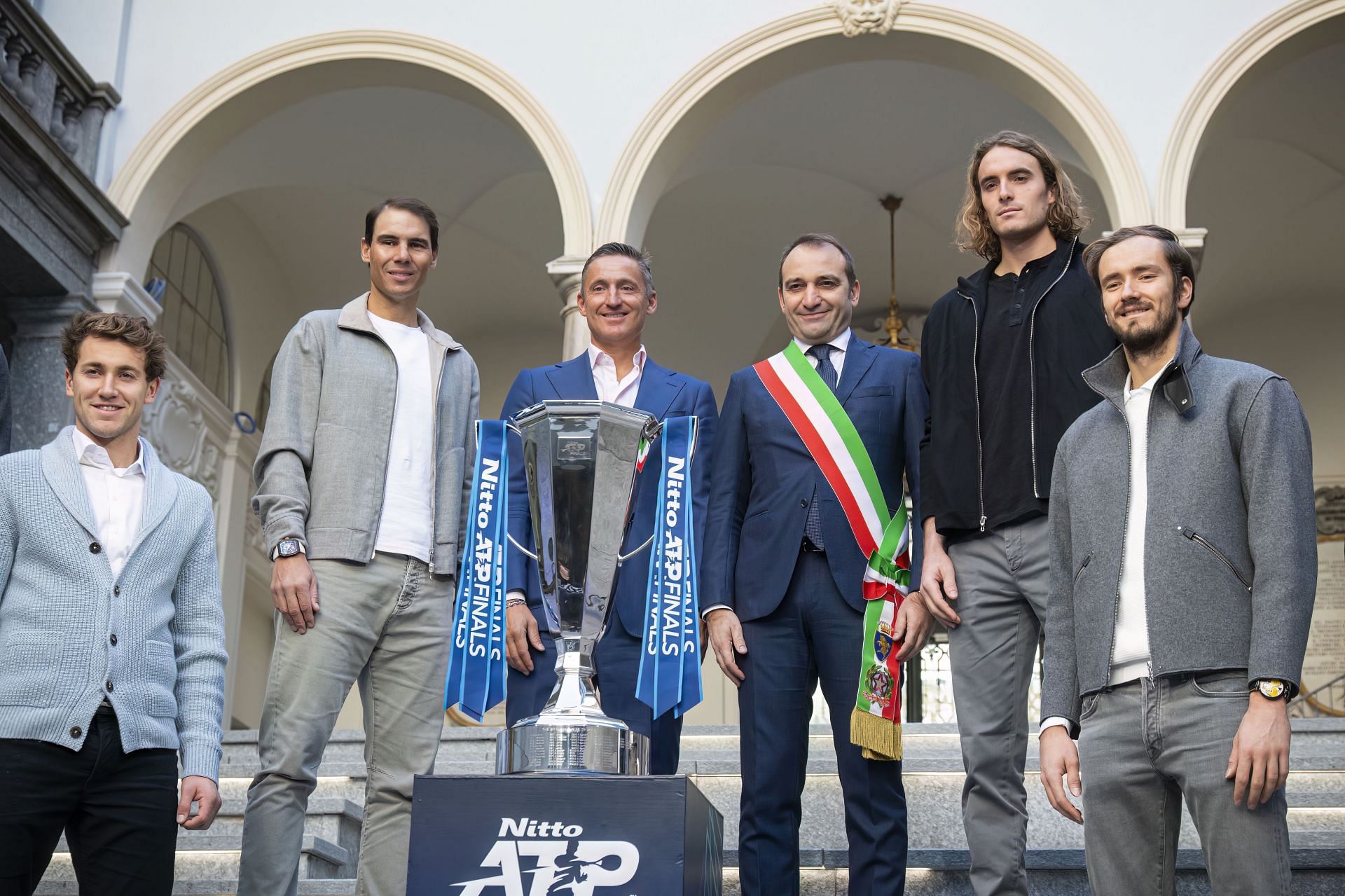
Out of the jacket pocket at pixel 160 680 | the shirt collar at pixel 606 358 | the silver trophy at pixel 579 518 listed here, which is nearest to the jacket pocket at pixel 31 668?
the jacket pocket at pixel 160 680

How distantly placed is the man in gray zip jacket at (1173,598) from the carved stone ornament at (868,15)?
5.08 metres

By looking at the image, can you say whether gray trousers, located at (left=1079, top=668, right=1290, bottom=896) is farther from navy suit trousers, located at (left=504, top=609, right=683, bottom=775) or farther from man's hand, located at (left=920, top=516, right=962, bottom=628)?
navy suit trousers, located at (left=504, top=609, right=683, bottom=775)

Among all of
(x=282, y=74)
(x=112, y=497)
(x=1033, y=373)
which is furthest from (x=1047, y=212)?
(x=282, y=74)

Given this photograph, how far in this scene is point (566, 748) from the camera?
2369 millimetres

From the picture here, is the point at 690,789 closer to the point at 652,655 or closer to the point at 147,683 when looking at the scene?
the point at 652,655

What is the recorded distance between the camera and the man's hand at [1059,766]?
97.0 inches

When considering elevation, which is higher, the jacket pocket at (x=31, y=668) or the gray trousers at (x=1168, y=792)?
the jacket pocket at (x=31, y=668)

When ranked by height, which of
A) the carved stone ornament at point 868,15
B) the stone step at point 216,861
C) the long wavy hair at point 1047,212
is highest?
the carved stone ornament at point 868,15

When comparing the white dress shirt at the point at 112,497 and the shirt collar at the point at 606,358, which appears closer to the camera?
the white dress shirt at the point at 112,497

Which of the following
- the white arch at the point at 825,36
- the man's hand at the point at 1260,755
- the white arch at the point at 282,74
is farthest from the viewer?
the white arch at the point at 282,74

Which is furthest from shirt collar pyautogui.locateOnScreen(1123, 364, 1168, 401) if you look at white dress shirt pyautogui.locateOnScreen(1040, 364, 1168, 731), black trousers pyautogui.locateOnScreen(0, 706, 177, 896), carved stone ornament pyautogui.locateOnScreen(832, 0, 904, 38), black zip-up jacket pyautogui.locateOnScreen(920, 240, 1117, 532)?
carved stone ornament pyautogui.locateOnScreen(832, 0, 904, 38)

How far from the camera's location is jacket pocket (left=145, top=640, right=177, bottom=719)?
271 centimetres

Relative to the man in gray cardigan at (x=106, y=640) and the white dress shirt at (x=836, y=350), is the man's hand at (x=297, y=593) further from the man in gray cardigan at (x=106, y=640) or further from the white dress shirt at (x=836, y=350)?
the white dress shirt at (x=836, y=350)

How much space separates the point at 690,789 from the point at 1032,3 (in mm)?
6062
